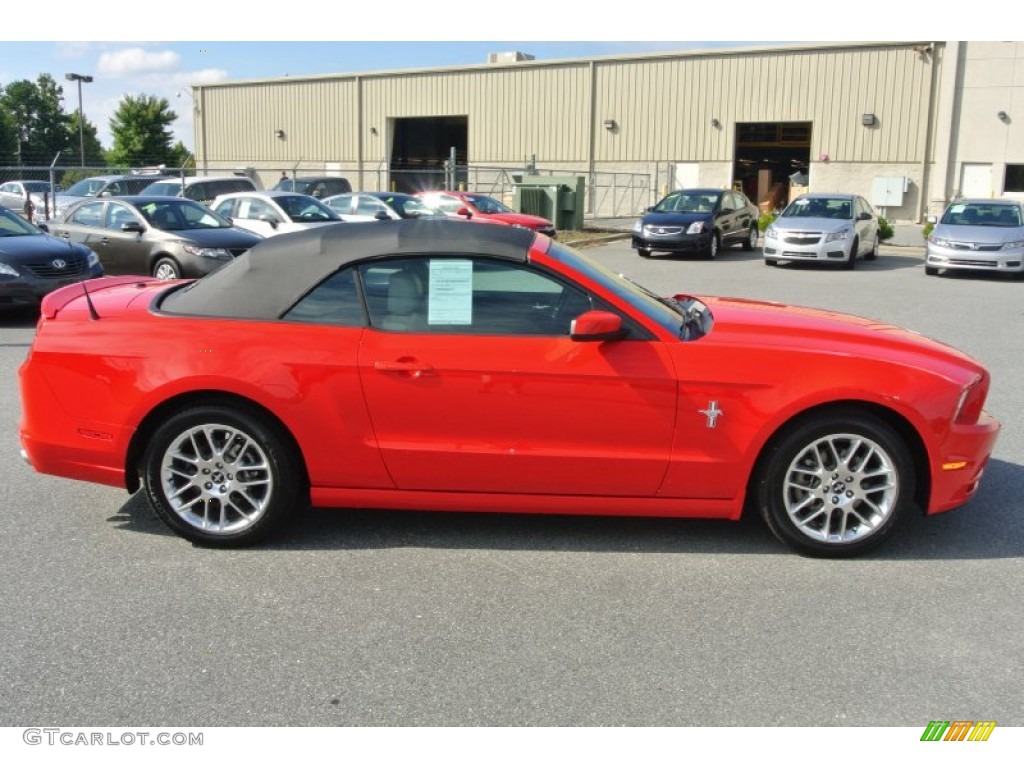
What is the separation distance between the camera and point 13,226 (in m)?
12.9

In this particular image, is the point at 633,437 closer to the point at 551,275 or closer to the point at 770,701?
the point at 551,275

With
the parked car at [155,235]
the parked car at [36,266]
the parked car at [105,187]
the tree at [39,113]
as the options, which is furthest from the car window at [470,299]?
the tree at [39,113]

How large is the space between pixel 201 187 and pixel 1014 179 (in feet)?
86.6

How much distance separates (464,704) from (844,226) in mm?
18560

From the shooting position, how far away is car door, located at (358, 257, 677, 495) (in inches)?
175

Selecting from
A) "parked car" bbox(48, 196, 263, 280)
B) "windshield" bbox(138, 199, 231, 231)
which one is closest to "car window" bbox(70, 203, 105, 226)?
"parked car" bbox(48, 196, 263, 280)

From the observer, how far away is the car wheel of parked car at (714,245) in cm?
2202

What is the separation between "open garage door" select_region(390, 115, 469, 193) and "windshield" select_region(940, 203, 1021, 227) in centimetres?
2927

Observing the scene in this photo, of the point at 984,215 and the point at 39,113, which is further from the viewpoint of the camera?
the point at 39,113

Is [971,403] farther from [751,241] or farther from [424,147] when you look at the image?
[424,147]

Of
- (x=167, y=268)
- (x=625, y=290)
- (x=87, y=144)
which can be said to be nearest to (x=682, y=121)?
(x=167, y=268)

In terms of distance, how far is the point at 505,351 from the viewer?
4480 millimetres

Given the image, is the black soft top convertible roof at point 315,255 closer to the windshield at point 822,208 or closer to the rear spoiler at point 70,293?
the rear spoiler at point 70,293

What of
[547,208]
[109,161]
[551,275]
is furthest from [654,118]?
[109,161]
